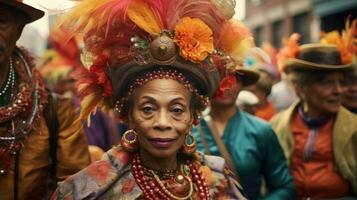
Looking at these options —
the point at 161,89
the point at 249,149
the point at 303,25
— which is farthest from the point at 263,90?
the point at 303,25

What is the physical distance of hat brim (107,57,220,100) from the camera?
10.4 ft

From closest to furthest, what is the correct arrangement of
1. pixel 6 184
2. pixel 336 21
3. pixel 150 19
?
pixel 150 19, pixel 6 184, pixel 336 21

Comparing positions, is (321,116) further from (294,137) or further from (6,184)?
(6,184)

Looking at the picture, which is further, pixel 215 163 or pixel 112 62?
pixel 215 163

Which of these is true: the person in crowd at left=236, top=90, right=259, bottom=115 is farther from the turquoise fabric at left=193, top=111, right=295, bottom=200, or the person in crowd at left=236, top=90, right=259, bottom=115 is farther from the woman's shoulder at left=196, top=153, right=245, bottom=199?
the woman's shoulder at left=196, top=153, right=245, bottom=199

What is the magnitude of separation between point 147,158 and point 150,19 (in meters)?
0.77

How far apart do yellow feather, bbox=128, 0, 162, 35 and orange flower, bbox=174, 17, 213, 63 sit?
0.12 metres

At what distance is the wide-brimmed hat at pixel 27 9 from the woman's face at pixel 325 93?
262 cm

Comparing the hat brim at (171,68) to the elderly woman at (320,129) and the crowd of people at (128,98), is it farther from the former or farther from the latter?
the elderly woman at (320,129)

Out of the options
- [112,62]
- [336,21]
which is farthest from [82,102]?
[336,21]

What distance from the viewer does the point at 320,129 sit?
5.10 m

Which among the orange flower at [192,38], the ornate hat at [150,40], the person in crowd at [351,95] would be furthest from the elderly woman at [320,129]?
the orange flower at [192,38]

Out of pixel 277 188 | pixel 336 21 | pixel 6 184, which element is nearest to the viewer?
pixel 6 184

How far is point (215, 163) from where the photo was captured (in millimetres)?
3533
